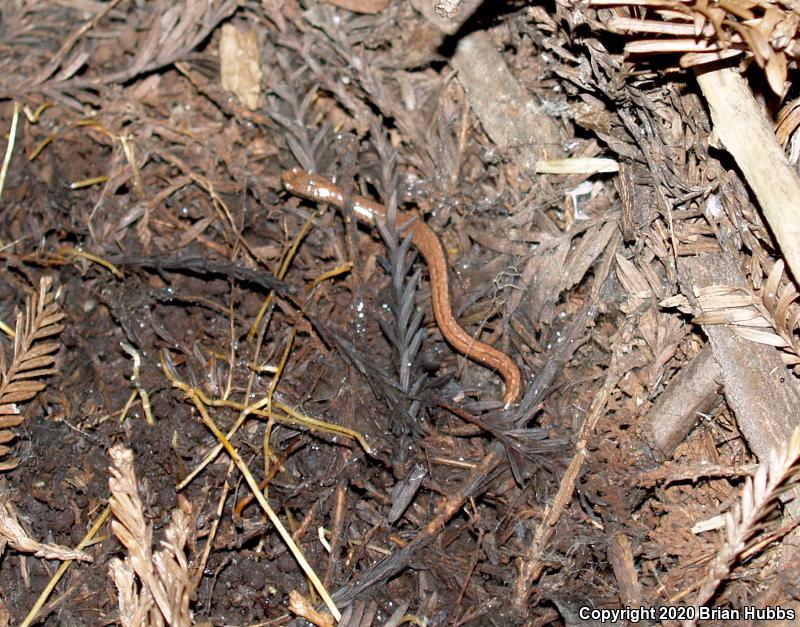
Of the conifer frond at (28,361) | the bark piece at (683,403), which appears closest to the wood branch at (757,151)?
the bark piece at (683,403)

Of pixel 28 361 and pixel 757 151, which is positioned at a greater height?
pixel 757 151

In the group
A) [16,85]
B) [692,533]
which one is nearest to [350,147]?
[16,85]

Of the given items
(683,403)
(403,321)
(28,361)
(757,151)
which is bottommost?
(28,361)

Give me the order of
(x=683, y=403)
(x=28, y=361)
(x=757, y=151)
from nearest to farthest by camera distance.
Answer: (x=757, y=151) → (x=683, y=403) → (x=28, y=361)

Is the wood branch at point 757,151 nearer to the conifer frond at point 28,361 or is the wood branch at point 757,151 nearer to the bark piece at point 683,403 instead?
the bark piece at point 683,403

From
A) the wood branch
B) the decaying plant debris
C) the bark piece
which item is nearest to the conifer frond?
the decaying plant debris

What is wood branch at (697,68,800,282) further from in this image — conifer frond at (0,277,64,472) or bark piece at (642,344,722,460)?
conifer frond at (0,277,64,472)

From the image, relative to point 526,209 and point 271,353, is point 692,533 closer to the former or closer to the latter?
point 526,209

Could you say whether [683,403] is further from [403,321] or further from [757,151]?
[403,321]

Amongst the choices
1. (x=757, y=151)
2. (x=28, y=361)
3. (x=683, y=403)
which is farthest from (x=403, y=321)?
(x=28, y=361)

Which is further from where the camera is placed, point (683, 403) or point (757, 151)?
point (683, 403)
